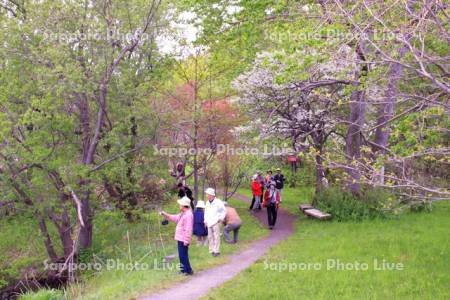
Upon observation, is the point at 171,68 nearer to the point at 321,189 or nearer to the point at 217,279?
the point at 321,189

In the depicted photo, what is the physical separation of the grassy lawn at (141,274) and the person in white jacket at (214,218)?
26cm

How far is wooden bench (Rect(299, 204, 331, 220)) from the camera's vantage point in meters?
15.1

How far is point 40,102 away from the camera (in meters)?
11.4

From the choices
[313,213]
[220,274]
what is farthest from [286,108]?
[220,274]

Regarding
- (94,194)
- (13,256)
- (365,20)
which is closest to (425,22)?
(365,20)

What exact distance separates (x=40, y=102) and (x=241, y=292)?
279 inches

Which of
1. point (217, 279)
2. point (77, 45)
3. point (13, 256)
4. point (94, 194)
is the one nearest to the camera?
point (217, 279)

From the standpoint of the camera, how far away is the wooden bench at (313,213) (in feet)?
49.7

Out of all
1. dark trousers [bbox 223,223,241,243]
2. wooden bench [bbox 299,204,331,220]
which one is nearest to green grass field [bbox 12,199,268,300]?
dark trousers [bbox 223,223,241,243]

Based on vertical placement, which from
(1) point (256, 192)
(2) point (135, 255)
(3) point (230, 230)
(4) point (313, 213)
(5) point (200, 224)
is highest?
(1) point (256, 192)

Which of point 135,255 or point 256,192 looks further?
point 256,192

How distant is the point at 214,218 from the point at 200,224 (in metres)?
1.38

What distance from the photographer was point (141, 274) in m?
9.59

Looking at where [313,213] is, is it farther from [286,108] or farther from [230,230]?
[286,108]
